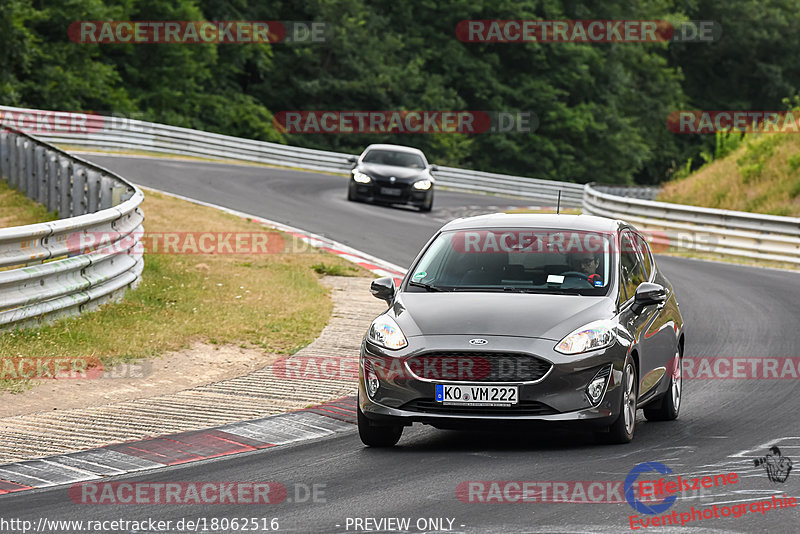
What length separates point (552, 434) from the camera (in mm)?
9117

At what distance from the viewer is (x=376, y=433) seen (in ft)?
28.2

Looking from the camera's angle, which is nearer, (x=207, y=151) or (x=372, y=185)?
(x=372, y=185)

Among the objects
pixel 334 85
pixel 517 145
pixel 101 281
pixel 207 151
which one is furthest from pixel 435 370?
pixel 517 145

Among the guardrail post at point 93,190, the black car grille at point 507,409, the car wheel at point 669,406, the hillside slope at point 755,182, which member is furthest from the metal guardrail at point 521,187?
the black car grille at point 507,409

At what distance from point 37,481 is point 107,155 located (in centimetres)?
3031

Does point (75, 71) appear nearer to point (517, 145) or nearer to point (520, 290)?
point (517, 145)

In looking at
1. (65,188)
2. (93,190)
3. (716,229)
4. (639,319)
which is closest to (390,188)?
(716,229)

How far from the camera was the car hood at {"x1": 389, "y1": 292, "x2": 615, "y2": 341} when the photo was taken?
327 inches

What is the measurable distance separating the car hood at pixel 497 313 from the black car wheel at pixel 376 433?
0.66 meters

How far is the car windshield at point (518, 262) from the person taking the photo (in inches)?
361

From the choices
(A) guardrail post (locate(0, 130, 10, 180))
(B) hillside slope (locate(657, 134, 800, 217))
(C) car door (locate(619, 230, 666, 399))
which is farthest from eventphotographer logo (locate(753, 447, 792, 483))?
(B) hillside slope (locate(657, 134, 800, 217))

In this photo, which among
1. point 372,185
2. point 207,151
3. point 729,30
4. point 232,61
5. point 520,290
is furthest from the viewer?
point 729,30
